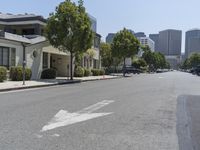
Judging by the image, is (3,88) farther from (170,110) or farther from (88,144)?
(88,144)

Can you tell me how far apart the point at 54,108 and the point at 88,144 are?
557cm

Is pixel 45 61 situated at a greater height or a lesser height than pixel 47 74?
greater

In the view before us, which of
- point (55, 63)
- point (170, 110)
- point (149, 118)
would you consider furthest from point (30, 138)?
point (55, 63)

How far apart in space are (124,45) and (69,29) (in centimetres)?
2628

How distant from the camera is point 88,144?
7.37 metres

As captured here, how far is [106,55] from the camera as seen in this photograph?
78.4 metres

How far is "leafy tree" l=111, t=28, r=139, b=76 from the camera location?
197 ft

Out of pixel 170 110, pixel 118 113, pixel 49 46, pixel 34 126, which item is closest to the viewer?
pixel 34 126

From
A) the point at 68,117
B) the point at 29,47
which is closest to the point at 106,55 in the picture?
the point at 29,47

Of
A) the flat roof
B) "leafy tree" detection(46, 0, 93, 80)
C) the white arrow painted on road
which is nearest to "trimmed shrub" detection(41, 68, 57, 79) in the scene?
"leafy tree" detection(46, 0, 93, 80)

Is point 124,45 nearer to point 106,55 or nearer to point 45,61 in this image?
point 106,55

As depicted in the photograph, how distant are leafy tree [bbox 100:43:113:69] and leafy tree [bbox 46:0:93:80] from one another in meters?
40.6

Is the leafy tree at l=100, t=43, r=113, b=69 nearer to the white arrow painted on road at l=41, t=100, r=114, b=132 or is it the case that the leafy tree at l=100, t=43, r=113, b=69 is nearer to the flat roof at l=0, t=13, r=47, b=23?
the flat roof at l=0, t=13, r=47, b=23

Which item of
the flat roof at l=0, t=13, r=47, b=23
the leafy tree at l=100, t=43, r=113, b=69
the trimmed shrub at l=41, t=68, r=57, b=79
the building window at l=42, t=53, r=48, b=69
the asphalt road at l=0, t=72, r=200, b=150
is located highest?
the flat roof at l=0, t=13, r=47, b=23
